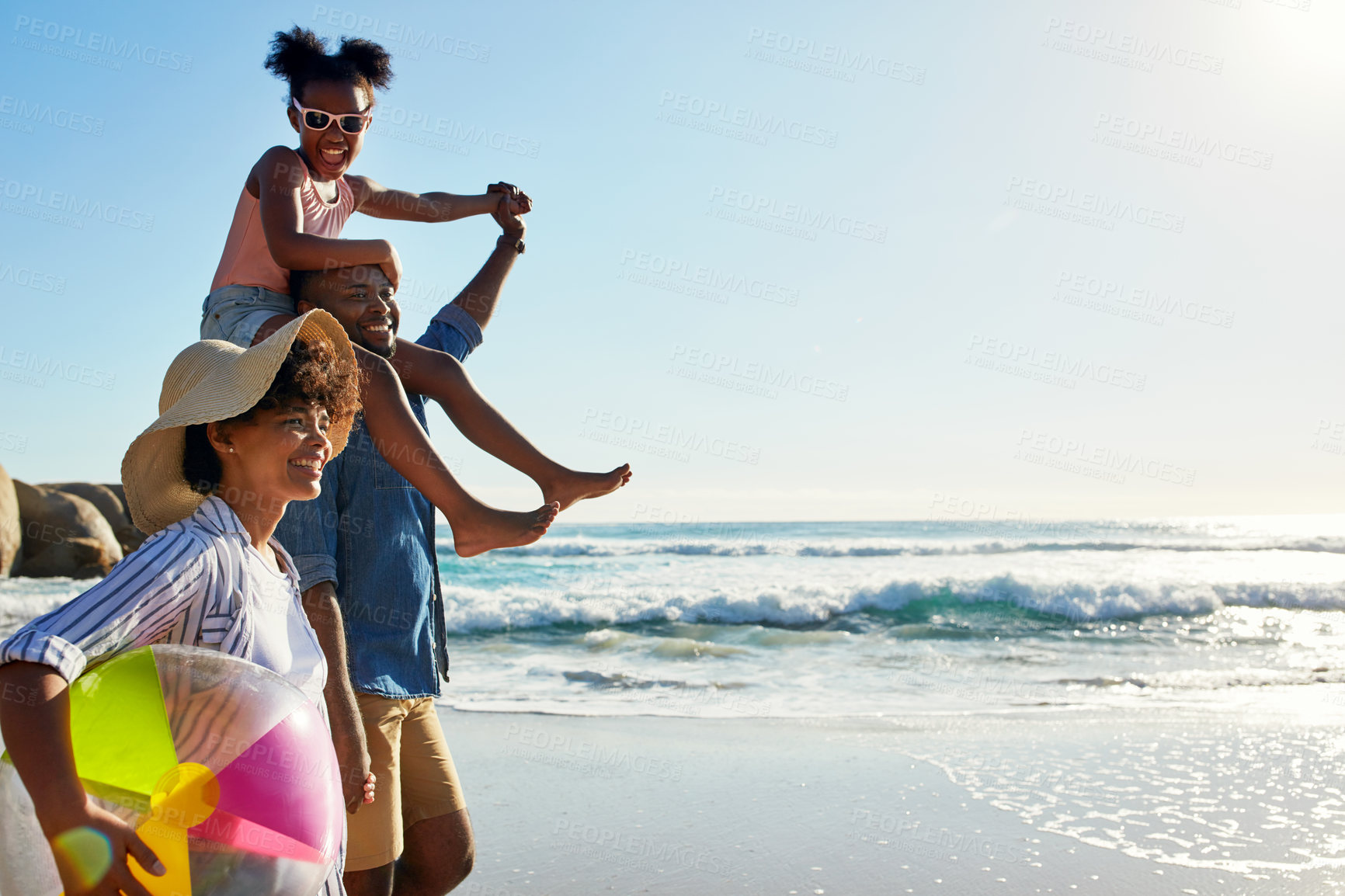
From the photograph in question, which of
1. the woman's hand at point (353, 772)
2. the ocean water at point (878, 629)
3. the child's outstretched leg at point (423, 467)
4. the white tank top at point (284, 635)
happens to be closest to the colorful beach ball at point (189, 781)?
the white tank top at point (284, 635)

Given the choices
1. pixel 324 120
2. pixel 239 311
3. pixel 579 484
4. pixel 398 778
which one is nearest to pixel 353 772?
pixel 398 778

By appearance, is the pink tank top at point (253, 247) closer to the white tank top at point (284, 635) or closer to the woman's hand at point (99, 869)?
the white tank top at point (284, 635)

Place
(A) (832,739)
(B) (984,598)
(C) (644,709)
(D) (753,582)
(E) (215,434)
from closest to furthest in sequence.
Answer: (E) (215,434), (A) (832,739), (C) (644,709), (B) (984,598), (D) (753,582)

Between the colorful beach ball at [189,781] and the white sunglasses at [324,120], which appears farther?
the white sunglasses at [324,120]

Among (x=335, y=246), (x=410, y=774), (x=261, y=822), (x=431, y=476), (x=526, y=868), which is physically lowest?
(x=526, y=868)

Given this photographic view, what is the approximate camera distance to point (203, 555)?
1447 mm

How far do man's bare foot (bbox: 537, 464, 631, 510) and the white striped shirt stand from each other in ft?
4.17

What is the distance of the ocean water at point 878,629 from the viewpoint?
7977mm

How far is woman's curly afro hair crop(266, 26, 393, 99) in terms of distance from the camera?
302 cm

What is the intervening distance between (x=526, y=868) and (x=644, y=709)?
319 cm

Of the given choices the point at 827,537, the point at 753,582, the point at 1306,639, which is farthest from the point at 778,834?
the point at 827,537

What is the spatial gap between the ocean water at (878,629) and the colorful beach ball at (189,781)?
234 inches

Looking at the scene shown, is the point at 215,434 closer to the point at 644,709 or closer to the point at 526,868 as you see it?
the point at 526,868

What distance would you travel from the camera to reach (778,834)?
15.1 feet
